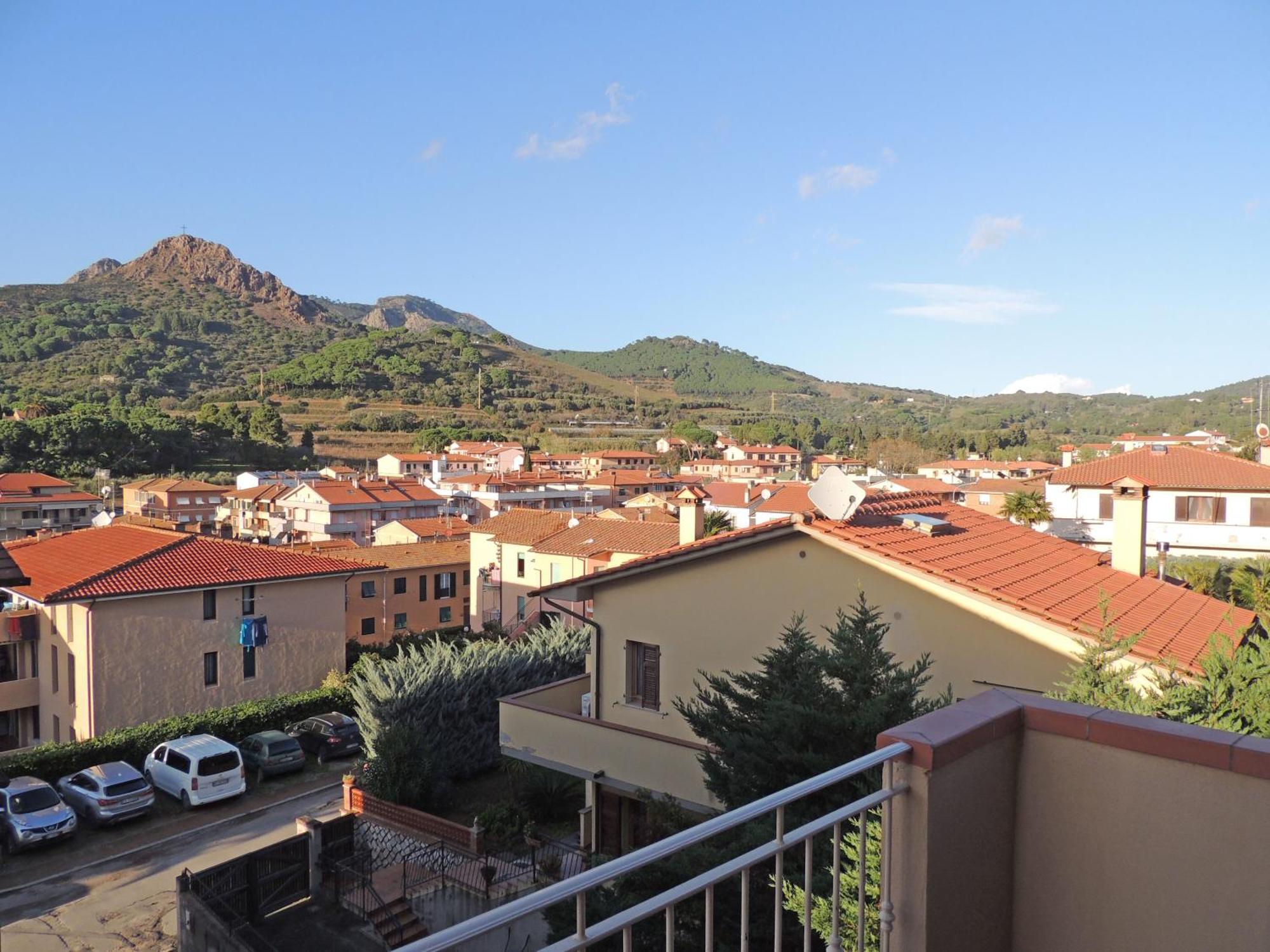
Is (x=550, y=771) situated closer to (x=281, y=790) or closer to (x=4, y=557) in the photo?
(x=281, y=790)

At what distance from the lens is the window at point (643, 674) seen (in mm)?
11703

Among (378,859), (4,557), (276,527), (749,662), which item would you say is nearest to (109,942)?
(378,859)

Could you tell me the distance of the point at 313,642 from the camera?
81.4ft

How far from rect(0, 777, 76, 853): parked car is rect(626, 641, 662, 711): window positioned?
11.8 metres

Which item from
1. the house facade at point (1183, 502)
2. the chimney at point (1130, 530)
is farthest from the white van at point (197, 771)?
the house facade at point (1183, 502)

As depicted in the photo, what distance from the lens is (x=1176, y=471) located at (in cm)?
2997

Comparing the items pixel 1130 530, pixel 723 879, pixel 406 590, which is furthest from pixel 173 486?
pixel 723 879

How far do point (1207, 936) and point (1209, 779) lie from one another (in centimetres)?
54

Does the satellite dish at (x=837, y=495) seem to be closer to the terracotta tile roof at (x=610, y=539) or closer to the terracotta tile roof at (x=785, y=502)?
the terracotta tile roof at (x=610, y=539)

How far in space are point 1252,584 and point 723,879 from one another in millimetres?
22754

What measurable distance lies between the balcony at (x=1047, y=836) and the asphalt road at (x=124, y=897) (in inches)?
511

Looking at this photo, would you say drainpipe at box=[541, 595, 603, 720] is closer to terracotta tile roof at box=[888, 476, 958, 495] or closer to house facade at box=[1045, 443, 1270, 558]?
house facade at box=[1045, 443, 1270, 558]

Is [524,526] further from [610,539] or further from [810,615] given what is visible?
[810,615]

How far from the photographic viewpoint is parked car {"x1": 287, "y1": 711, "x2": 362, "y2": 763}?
20734mm
